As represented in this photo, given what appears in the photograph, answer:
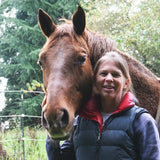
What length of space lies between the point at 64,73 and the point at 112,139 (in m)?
0.62

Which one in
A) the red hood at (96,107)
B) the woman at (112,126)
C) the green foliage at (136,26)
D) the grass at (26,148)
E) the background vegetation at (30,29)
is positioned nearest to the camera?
the woman at (112,126)

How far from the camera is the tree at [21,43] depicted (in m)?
15.1

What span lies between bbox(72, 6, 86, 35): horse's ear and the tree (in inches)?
481

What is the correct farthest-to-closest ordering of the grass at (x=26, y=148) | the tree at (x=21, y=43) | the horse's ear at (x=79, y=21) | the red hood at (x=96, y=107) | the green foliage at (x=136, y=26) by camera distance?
the tree at (x=21, y=43), the green foliage at (x=136, y=26), the grass at (x=26, y=148), the horse's ear at (x=79, y=21), the red hood at (x=96, y=107)

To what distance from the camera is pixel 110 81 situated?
78.4 inches

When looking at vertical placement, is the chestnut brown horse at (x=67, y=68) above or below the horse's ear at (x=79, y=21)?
below

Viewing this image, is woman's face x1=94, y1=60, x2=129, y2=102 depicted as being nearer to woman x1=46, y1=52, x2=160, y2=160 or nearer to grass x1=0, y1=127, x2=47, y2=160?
woman x1=46, y1=52, x2=160, y2=160

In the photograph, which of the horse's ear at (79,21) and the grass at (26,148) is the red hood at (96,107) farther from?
the grass at (26,148)

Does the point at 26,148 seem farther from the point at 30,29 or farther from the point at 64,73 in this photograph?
the point at 30,29

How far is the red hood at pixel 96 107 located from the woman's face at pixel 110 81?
0.08m

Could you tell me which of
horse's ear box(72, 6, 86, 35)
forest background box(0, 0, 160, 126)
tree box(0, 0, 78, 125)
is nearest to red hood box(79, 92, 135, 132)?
horse's ear box(72, 6, 86, 35)

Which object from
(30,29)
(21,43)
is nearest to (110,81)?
(30,29)

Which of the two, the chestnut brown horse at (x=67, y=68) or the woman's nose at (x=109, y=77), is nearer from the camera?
the chestnut brown horse at (x=67, y=68)

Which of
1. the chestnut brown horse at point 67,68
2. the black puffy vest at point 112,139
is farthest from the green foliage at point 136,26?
the black puffy vest at point 112,139
